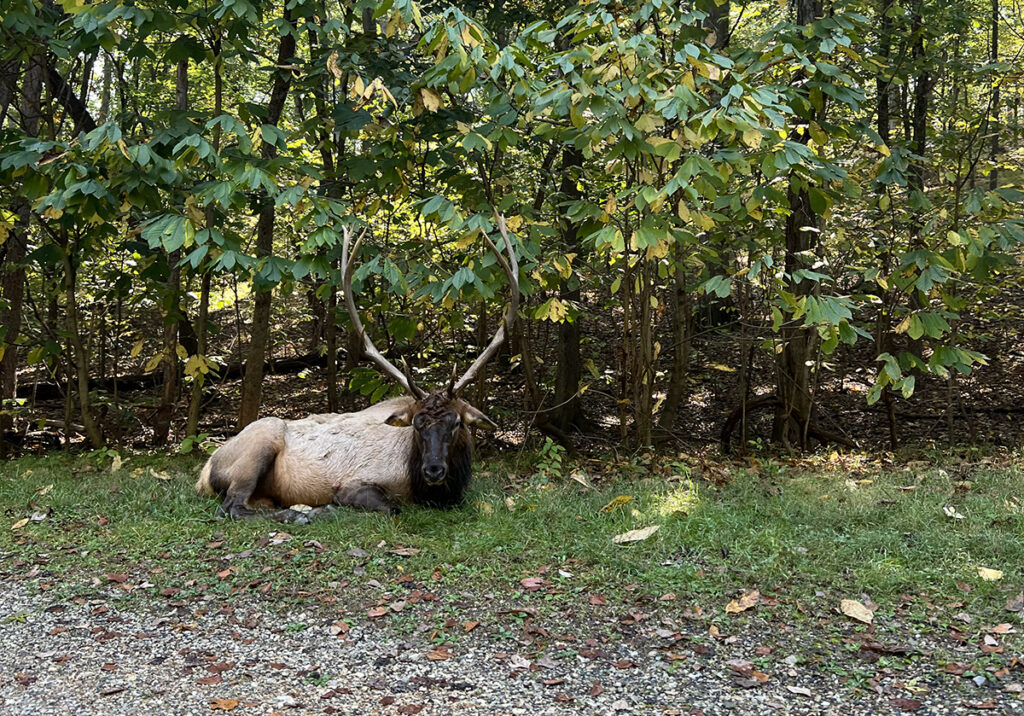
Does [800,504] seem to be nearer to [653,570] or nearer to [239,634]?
[653,570]

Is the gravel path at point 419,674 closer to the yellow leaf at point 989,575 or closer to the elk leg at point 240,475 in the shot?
the yellow leaf at point 989,575

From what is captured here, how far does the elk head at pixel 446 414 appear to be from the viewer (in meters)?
6.68

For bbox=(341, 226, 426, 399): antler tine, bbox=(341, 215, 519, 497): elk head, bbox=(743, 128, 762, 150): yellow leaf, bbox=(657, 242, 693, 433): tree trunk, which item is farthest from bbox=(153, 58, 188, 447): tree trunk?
bbox=(657, 242, 693, 433): tree trunk

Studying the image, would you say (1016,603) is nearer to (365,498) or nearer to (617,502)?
(617,502)

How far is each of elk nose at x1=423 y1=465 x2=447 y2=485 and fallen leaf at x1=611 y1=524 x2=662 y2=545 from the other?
132cm

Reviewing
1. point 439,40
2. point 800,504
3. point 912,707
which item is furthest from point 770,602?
point 439,40

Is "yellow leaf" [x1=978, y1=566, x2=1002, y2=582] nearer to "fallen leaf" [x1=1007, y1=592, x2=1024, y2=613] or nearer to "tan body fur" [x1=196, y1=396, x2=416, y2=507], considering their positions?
"fallen leaf" [x1=1007, y1=592, x2=1024, y2=613]

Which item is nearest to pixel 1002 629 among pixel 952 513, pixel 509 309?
pixel 952 513

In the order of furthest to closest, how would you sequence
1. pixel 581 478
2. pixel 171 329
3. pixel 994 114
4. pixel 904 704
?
pixel 994 114 → pixel 171 329 → pixel 581 478 → pixel 904 704

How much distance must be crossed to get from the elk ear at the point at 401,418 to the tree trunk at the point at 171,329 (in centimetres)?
205

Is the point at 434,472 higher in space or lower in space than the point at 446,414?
lower

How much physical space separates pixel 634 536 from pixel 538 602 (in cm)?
104

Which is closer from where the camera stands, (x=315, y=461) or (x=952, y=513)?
(x=952, y=513)

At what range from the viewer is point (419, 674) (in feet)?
14.1
